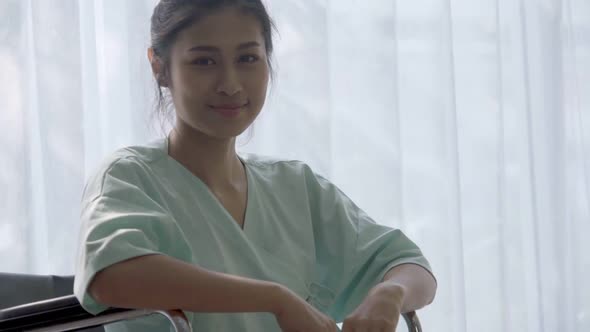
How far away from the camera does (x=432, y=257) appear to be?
2.24 m

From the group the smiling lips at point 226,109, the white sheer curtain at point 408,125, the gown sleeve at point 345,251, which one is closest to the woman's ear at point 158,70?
the smiling lips at point 226,109

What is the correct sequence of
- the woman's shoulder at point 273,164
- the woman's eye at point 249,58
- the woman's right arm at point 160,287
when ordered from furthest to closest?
the woman's shoulder at point 273,164 → the woman's eye at point 249,58 → the woman's right arm at point 160,287

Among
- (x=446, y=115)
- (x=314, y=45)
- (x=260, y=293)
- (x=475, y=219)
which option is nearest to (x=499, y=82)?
(x=446, y=115)

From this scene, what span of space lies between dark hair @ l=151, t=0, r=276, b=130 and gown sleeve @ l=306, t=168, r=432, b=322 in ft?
0.94

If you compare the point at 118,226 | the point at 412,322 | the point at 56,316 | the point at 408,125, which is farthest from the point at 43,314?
the point at 408,125

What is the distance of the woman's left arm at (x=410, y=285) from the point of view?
1.20 meters

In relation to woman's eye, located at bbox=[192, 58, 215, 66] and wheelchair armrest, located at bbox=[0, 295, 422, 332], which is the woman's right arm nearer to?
wheelchair armrest, located at bbox=[0, 295, 422, 332]

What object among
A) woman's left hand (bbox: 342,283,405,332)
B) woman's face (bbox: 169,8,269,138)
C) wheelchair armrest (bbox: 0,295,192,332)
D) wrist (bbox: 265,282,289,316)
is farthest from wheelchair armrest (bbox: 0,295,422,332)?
woman's face (bbox: 169,8,269,138)

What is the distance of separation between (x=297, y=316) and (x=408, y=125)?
1.23 metres

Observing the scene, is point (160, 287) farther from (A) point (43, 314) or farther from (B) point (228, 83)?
(B) point (228, 83)

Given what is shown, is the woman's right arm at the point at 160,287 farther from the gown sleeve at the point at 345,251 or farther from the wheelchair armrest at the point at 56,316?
the gown sleeve at the point at 345,251

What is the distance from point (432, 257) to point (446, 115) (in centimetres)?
36

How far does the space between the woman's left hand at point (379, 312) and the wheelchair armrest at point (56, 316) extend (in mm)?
232

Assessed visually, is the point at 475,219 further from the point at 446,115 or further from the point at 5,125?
the point at 5,125
